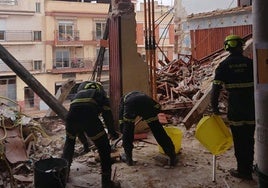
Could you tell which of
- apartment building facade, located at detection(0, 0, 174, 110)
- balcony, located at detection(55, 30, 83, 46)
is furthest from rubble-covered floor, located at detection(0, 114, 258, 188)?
balcony, located at detection(55, 30, 83, 46)

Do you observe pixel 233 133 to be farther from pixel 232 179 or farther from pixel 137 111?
pixel 137 111

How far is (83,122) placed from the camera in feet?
14.4

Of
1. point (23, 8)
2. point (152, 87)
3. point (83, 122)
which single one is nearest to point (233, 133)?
point (83, 122)

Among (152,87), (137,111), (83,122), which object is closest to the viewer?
(83,122)

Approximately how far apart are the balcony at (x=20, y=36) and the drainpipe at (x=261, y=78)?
1915cm

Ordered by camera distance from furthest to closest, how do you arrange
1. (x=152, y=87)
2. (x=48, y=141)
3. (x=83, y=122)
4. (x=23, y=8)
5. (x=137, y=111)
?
(x=23, y=8)
(x=152, y=87)
(x=48, y=141)
(x=137, y=111)
(x=83, y=122)

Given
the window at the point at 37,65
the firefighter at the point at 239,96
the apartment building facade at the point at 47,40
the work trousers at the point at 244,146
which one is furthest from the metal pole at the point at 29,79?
the window at the point at 37,65

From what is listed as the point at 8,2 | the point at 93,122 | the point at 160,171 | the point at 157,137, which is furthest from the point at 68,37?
the point at 93,122

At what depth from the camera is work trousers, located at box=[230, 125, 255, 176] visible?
15.1 feet

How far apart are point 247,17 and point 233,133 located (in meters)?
6.74

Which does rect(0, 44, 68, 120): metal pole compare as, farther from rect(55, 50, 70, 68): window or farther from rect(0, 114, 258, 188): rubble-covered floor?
rect(55, 50, 70, 68): window

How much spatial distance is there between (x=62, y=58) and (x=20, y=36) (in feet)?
11.4

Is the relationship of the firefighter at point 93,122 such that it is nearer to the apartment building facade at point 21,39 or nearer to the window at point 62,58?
the apartment building facade at point 21,39

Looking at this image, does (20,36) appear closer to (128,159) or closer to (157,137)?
(128,159)
